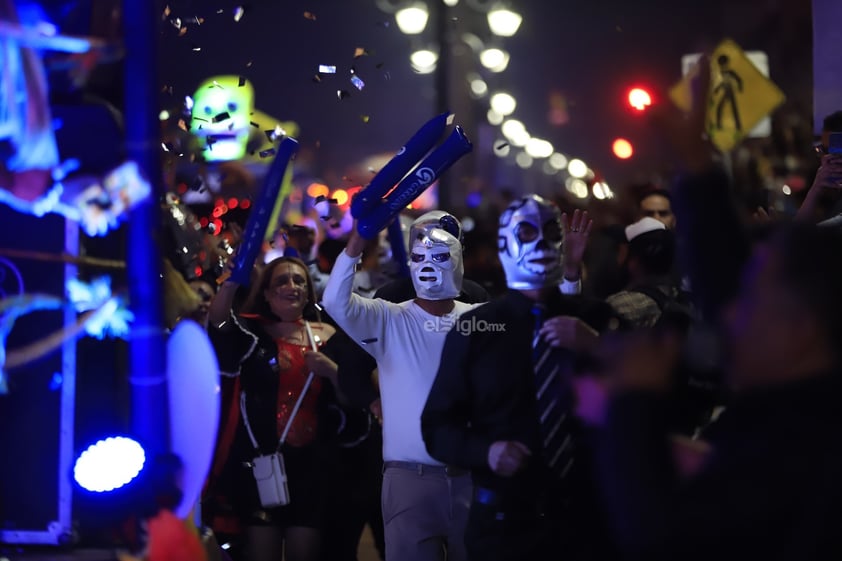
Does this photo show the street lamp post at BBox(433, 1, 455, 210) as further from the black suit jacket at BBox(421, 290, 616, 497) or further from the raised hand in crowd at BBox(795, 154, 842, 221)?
the black suit jacket at BBox(421, 290, 616, 497)

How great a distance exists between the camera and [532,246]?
183 inches

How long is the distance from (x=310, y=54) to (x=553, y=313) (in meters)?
3.94

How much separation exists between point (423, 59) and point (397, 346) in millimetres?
9621

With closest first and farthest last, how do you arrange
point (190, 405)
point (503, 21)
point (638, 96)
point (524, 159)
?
point (190, 405)
point (638, 96)
point (503, 21)
point (524, 159)

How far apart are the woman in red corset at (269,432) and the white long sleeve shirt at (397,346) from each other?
0.87m

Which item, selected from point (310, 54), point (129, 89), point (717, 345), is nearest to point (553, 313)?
point (717, 345)

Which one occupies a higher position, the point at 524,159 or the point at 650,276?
the point at 524,159

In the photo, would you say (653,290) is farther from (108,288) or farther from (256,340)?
(108,288)

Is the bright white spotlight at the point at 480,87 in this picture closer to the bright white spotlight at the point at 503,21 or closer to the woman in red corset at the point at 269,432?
the bright white spotlight at the point at 503,21

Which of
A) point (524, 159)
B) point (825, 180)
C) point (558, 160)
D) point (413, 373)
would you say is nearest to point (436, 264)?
point (413, 373)

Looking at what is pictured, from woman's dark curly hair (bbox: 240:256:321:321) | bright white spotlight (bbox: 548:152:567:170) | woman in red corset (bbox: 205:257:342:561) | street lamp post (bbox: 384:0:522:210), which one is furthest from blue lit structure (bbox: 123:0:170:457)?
bright white spotlight (bbox: 548:152:567:170)

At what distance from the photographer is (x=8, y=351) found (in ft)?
13.1

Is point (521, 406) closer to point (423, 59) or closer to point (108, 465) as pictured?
point (108, 465)

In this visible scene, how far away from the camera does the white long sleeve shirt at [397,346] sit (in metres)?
6.04
